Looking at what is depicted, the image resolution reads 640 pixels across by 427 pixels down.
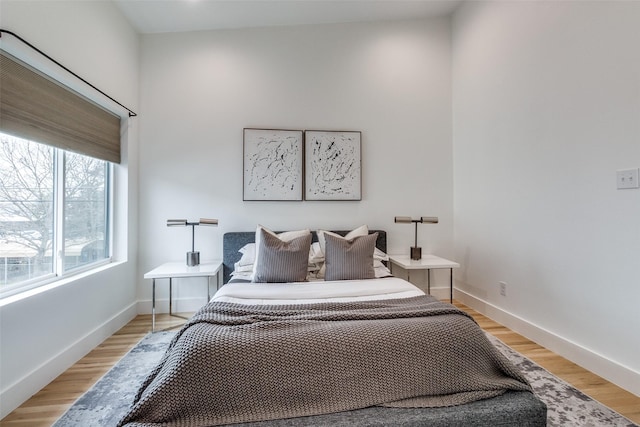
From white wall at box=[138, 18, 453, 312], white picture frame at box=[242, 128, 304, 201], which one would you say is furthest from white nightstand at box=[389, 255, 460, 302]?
white picture frame at box=[242, 128, 304, 201]

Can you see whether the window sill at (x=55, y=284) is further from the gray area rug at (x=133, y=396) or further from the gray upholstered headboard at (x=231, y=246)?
the gray upholstered headboard at (x=231, y=246)

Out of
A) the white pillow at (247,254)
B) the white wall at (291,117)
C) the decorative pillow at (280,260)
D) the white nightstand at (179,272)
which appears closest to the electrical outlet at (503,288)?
the white wall at (291,117)

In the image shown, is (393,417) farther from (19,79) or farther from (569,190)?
(19,79)

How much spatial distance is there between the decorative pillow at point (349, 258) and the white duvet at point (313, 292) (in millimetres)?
135

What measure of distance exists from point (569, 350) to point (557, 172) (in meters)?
1.35

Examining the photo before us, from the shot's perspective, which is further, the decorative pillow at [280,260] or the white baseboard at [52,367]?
the decorative pillow at [280,260]

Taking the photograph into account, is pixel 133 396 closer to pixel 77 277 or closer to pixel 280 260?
pixel 77 277

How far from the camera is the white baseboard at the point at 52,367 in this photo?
1750 mm

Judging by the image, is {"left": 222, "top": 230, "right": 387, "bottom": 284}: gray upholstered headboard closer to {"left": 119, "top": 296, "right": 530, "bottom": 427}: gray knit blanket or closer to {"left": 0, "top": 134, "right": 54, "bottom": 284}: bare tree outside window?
{"left": 0, "top": 134, "right": 54, "bottom": 284}: bare tree outside window

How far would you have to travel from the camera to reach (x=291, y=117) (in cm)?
354

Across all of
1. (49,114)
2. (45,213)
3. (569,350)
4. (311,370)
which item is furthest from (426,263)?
(49,114)

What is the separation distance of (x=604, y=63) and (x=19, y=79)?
3.71 metres

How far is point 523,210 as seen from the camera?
2715 mm

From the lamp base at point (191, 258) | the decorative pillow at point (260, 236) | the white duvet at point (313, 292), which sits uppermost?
the decorative pillow at point (260, 236)
